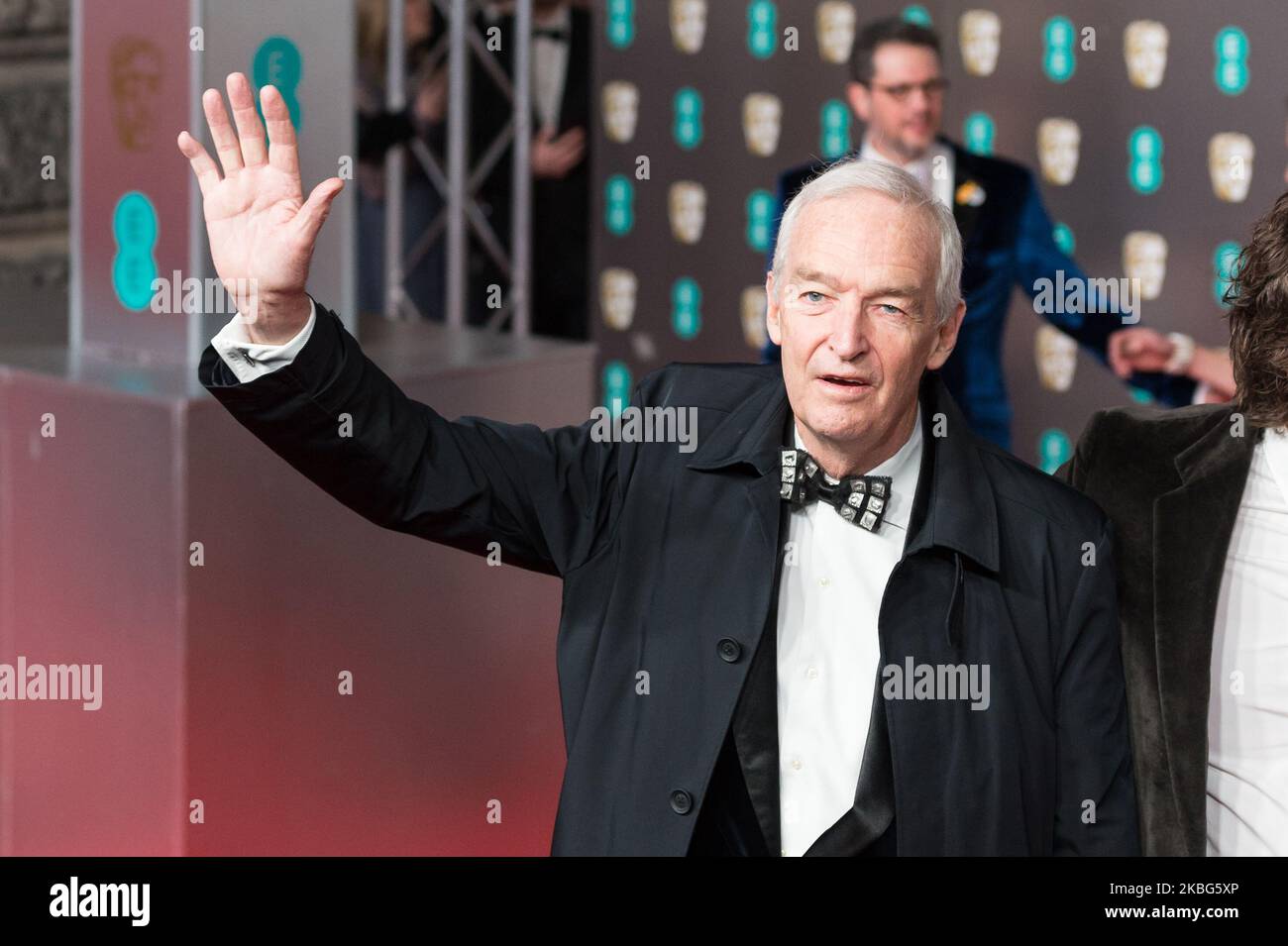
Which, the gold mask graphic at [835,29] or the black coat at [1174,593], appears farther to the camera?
the gold mask graphic at [835,29]

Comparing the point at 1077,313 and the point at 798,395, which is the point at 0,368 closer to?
the point at 798,395

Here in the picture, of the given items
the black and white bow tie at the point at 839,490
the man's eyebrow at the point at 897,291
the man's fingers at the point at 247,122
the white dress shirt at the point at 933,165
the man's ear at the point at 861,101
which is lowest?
the black and white bow tie at the point at 839,490

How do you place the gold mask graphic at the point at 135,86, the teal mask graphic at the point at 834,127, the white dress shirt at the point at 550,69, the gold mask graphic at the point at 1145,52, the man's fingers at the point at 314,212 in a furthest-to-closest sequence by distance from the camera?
the white dress shirt at the point at 550,69
the teal mask graphic at the point at 834,127
the gold mask graphic at the point at 1145,52
the gold mask graphic at the point at 135,86
the man's fingers at the point at 314,212

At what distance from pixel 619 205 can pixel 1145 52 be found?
5.91 ft

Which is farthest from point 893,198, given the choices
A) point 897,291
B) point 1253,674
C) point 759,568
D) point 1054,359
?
point 1054,359

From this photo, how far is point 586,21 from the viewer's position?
238 inches

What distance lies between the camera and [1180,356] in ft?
15.9

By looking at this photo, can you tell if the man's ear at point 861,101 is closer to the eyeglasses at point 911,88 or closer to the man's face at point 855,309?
the eyeglasses at point 911,88

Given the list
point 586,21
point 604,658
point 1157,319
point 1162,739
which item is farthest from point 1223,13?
point 604,658

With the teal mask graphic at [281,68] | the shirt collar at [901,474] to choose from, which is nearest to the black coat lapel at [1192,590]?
the shirt collar at [901,474]

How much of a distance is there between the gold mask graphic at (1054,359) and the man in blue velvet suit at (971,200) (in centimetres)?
14

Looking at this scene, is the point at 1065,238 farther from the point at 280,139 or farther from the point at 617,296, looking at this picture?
the point at 280,139

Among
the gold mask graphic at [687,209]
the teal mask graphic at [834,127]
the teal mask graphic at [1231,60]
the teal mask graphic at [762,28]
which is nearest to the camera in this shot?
the teal mask graphic at [1231,60]

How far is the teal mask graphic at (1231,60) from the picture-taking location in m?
4.81
